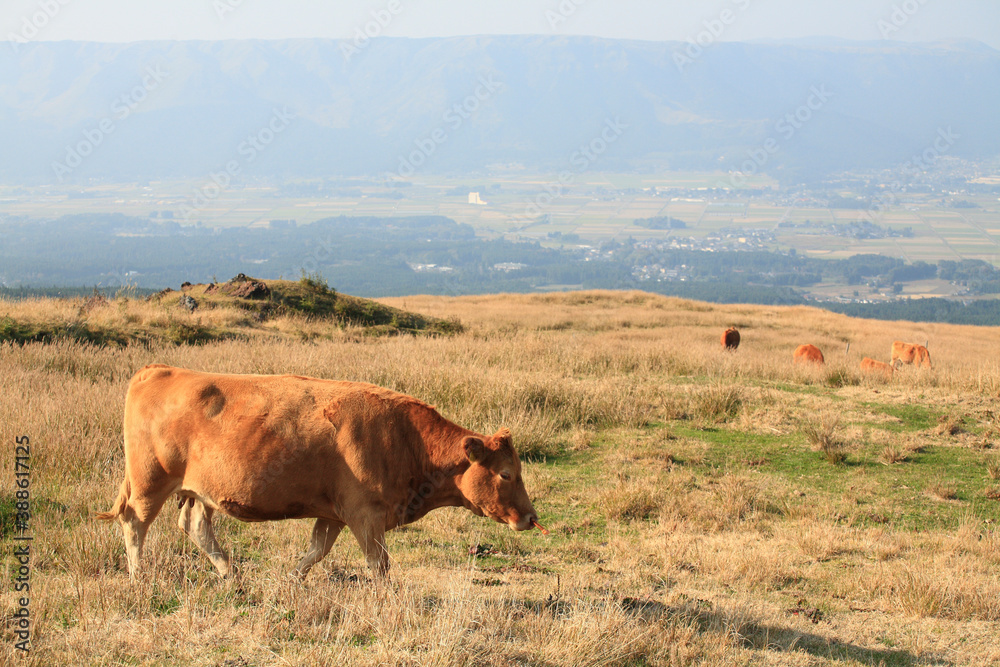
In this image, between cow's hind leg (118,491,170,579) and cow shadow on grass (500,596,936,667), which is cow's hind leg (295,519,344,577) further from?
cow shadow on grass (500,596,936,667)

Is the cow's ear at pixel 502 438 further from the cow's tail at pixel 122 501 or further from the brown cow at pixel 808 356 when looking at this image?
Answer: the brown cow at pixel 808 356

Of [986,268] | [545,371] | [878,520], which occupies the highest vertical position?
[986,268]

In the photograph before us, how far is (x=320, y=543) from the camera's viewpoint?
16.8 ft

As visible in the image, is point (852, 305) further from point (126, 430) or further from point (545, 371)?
point (126, 430)

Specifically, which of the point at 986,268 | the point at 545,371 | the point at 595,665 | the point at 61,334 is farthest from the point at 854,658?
the point at 986,268

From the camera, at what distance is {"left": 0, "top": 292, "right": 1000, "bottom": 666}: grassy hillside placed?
14.4ft

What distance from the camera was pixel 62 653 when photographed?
3951 mm

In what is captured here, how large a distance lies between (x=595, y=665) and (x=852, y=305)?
97376 millimetres

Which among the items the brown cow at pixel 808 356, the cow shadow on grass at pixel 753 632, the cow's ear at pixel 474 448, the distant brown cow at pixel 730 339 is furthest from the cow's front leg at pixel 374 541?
the distant brown cow at pixel 730 339

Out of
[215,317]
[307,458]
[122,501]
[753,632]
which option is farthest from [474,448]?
[215,317]

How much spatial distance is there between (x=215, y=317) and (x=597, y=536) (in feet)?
47.0

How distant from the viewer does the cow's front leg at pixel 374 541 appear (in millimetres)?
4531

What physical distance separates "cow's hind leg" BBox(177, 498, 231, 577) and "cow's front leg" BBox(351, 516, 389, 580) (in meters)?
1.52

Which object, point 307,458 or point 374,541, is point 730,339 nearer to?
point 374,541
